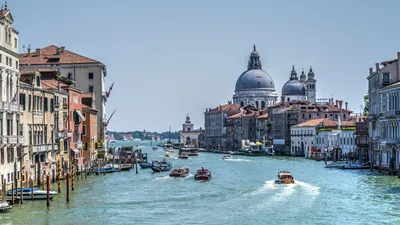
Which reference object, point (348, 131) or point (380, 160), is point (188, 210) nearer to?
point (380, 160)

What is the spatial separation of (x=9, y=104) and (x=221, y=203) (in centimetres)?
874

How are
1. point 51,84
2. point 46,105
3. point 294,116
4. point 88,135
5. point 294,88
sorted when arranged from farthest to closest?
point 294,88 → point 294,116 → point 88,135 → point 51,84 → point 46,105

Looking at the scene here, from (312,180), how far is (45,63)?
845 inches

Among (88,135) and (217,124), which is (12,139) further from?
(217,124)

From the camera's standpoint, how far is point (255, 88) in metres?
142

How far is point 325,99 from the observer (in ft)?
383

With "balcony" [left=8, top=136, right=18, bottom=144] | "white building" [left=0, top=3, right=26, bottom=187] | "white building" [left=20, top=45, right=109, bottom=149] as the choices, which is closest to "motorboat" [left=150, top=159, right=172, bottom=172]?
"white building" [left=20, top=45, right=109, bottom=149]

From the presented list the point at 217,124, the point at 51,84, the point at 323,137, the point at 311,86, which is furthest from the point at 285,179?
the point at 217,124

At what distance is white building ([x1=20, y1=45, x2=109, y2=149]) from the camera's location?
56.7m

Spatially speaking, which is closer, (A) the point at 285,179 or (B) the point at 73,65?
(A) the point at 285,179

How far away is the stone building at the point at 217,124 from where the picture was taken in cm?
13388

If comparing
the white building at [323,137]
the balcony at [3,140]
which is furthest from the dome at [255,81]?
the balcony at [3,140]

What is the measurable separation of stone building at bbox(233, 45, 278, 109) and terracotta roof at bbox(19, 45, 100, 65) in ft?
276

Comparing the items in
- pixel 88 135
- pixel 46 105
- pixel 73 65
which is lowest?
pixel 88 135
